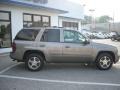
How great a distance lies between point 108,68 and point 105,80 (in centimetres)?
190

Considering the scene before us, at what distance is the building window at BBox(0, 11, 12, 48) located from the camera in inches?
625

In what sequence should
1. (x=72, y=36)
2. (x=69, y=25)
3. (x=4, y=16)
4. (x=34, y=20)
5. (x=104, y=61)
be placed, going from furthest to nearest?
1. (x=69, y=25)
2. (x=34, y=20)
3. (x=4, y=16)
4. (x=104, y=61)
5. (x=72, y=36)

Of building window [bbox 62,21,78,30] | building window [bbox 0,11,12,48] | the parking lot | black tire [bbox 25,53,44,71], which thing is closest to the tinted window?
building window [bbox 0,11,12,48]

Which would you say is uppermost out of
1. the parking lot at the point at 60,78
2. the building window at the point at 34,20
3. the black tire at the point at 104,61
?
the building window at the point at 34,20

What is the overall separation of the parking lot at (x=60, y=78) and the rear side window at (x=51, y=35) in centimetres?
139

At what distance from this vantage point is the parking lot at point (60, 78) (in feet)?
22.6

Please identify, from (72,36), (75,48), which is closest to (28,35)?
(72,36)

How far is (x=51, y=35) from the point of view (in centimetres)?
932

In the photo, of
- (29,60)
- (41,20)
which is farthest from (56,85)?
(41,20)

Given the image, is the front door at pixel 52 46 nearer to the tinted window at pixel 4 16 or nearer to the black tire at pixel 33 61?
the black tire at pixel 33 61

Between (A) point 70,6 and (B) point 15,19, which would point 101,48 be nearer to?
(B) point 15,19

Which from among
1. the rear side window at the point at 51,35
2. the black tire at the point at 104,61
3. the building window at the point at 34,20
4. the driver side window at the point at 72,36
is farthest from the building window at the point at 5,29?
the black tire at the point at 104,61

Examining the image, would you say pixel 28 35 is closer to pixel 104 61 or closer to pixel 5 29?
pixel 104 61

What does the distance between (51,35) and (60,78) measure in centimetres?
221
